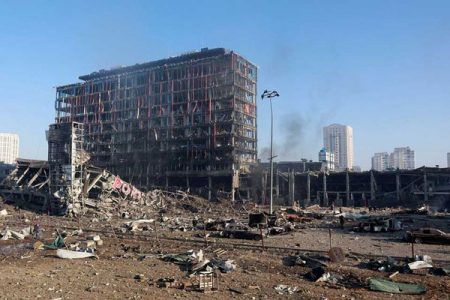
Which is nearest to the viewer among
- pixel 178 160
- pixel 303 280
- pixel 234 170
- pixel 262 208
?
pixel 303 280

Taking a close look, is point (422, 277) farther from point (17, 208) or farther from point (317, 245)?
point (17, 208)

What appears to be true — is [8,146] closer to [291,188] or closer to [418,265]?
[291,188]

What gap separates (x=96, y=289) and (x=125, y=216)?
3217cm

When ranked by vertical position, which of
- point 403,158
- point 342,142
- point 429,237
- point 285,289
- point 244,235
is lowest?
point 244,235

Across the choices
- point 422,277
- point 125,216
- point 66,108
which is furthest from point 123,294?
point 66,108

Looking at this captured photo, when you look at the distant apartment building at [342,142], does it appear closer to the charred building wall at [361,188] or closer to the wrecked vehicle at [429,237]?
the charred building wall at [361,188]

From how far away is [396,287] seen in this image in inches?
513

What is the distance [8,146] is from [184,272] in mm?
183571

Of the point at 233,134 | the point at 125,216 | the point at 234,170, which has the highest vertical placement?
the point at 233,134

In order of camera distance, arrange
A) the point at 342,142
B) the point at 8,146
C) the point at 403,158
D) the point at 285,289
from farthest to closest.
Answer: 1. the point at 342,142
2. the point at 403,158
3. the point at 8,146
4. the point at 285,289

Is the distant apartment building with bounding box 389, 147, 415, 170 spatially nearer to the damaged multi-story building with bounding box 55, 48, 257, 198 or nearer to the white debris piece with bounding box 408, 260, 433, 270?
the damaged multi-story building with bounding box 55, 48, 257, 198

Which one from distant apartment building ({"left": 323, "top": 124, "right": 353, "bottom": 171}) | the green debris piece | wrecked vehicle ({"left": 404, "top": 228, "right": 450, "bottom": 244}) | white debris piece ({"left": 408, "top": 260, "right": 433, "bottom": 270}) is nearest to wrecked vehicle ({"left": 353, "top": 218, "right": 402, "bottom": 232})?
wrecked vehicle ({"left": 404, "top": 228, "right": 450, "bottom": 244})

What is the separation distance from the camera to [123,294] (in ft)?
40.9

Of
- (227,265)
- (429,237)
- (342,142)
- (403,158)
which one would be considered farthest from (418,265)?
(342,142)
